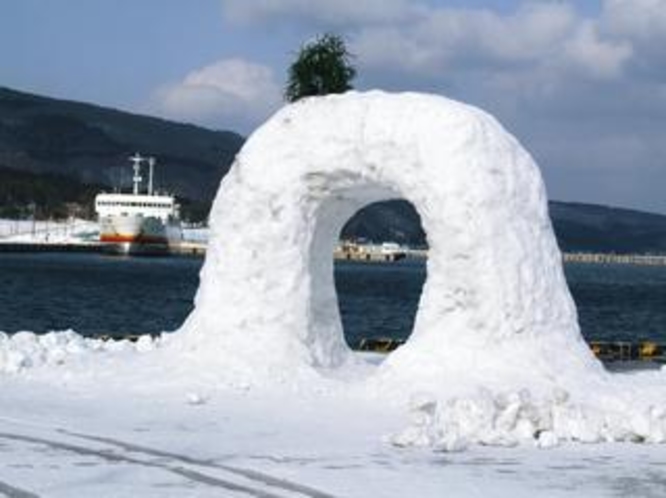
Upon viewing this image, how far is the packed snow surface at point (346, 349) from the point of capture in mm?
12648

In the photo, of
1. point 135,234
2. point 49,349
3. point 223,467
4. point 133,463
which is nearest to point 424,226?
point 223,467

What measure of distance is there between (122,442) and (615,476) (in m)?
4.52

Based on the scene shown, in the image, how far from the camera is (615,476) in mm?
10883

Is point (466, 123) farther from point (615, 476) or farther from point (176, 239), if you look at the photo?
point (176, 239)

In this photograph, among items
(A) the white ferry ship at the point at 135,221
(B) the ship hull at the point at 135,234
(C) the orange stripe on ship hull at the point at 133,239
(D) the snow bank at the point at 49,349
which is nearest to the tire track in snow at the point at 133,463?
(D) the snow bank at the point at 49,349

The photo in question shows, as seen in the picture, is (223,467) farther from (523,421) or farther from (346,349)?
(346,349)

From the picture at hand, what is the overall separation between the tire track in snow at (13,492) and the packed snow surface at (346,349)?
5.07 feet

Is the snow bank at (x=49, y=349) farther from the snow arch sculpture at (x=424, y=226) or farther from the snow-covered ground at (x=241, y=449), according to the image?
the snow arch sculpture at (x=424, y=226)

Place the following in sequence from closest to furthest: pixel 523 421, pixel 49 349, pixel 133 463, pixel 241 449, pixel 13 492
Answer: pixel 13 492 → pixel 133 463 → pixel 241 449 → pixel 523 421 → pixel 49 349

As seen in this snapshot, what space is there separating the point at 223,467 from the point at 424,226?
5610 mm

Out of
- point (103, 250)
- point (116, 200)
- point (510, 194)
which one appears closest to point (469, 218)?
point (510, 194)

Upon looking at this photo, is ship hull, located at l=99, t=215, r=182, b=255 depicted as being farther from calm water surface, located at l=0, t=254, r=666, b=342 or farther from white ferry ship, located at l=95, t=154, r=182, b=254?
calm water surface, located at l=0, t=254, r=666, b=342

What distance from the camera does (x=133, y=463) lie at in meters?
10.7

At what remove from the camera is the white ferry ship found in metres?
132
